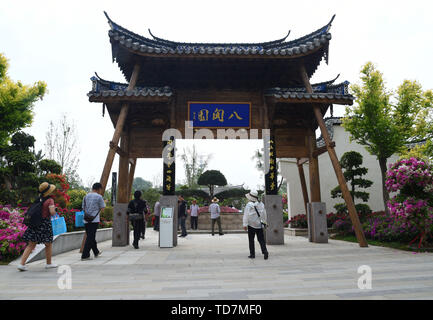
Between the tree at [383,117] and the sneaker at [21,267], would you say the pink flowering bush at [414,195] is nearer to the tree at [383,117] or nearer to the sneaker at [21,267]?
the tree at [383,117]

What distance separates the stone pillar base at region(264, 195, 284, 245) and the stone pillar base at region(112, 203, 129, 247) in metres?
4.70

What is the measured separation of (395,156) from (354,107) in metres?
6.08

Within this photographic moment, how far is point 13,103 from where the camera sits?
13.8 meters

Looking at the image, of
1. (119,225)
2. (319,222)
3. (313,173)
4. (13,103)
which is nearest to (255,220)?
(319,222)

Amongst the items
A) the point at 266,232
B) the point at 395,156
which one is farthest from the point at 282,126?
the point at 395,156

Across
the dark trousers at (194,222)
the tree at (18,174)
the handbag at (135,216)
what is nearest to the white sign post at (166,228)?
the handbag at (135,216)

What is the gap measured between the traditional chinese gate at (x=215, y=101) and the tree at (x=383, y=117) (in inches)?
144

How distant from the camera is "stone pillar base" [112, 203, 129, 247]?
8891mm

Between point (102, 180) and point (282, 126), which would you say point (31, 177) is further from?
point (282, 126)

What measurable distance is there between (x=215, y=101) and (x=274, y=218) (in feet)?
14.8

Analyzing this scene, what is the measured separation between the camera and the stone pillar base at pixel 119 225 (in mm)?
8891

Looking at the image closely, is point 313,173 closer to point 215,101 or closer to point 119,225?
point 215,101

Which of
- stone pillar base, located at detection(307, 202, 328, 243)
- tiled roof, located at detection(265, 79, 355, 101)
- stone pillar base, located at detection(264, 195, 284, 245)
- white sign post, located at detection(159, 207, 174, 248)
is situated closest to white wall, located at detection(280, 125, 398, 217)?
tiled roof, located at detection(265, 79, 355, 101)

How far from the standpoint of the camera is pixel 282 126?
35.9ft
